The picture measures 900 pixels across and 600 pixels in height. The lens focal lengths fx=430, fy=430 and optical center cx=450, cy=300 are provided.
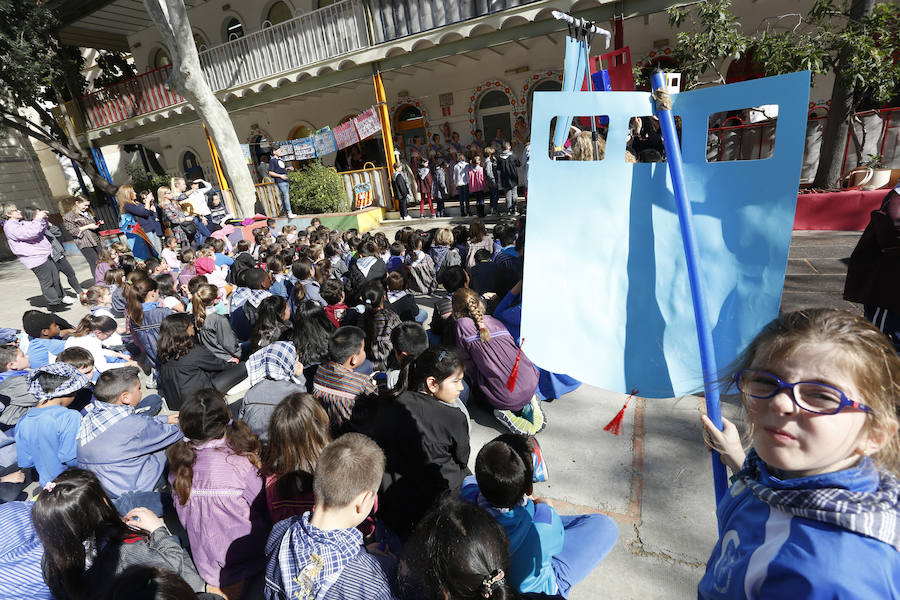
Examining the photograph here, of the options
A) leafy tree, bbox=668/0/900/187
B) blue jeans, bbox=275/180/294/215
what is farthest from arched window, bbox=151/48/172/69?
leafy tree, bbox=668/0/900/187

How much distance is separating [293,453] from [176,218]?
789cm

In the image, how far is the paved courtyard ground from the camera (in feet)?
6.48

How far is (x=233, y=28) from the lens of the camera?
13656 mm

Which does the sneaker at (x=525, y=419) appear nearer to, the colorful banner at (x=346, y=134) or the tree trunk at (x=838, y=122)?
the tree trunk at (x=838, y=122)

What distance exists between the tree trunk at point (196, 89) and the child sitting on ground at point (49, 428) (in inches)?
361

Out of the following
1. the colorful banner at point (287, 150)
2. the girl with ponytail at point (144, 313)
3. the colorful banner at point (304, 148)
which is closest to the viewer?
the girl with ponytail at point (144, 313)

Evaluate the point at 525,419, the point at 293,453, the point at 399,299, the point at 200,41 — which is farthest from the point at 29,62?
the point at 525,419

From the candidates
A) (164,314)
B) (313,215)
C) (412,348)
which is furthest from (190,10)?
(412,348)

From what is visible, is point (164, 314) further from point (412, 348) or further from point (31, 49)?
point (31, 49)

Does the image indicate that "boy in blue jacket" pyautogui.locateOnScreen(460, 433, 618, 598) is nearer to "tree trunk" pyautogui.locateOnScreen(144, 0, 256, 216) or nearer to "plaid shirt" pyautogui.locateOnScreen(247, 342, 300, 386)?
"plaid shirt" pyautogui.locateOnScreen(247, 342, 300, 386)

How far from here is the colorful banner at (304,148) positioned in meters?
10.8

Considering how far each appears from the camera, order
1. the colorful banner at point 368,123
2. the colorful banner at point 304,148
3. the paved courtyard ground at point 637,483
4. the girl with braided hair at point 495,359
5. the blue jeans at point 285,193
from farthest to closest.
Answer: the colorful banner at point 304,148
the blue jeans at point 285,193
the colorful banner at point 368,123
the girl with braided hair at point 495,359
the paved courtyard ground at point 637,483

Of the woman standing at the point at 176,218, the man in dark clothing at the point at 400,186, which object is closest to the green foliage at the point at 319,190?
the man in dark clothing at the point at 400,186

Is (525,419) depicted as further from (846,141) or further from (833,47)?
(846,141)
